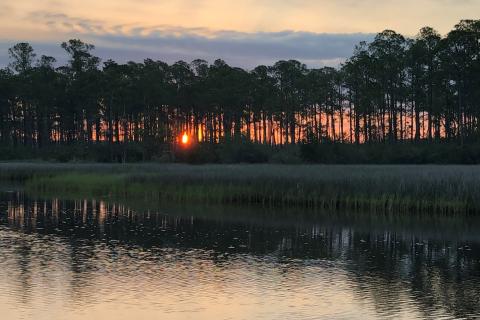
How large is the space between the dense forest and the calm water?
3597cm

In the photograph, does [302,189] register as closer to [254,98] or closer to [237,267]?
[237,267]

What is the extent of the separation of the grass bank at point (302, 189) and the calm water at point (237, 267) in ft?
6.22

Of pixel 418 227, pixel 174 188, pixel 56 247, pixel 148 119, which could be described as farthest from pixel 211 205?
pixel 148 119

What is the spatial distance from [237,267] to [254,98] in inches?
3000

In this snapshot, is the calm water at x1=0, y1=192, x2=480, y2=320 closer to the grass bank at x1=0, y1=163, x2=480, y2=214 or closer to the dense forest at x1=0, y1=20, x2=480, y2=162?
the grass bank at x1=0, y1=163, x2=480, y2=214

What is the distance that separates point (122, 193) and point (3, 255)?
21382mm

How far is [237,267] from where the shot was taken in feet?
52.0

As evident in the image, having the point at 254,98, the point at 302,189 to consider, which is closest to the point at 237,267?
the point at 302,189

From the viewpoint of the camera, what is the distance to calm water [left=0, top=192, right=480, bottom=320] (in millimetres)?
11719

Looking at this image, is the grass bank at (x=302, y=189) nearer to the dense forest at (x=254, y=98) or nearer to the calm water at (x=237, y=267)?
the calm water at (x=237, y=267)

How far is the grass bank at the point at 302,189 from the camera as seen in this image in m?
27.2

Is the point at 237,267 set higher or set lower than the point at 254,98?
lower

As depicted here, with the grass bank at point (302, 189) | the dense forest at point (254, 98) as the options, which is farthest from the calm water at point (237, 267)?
the dense forest at point (254, 98)

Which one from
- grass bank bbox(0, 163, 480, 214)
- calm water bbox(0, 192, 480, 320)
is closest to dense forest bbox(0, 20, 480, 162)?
grass bank bbox(0, 163, 480, 214)
